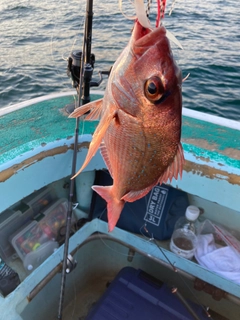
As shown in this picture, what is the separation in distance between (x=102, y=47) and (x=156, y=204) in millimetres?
6718

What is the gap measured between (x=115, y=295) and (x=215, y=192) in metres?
1.07

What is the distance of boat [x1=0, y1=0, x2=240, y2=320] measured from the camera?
213 cm

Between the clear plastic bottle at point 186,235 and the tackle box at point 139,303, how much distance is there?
30 cm

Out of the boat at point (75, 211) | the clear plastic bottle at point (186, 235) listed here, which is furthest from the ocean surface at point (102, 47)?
the clear plastic bottle at point (186, 235)

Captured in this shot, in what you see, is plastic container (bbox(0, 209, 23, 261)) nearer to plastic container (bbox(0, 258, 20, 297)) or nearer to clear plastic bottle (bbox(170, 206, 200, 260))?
plastic container (bbox(0, 258, 20, 297))

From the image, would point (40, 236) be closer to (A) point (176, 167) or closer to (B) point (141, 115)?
(A) point (176, 167)

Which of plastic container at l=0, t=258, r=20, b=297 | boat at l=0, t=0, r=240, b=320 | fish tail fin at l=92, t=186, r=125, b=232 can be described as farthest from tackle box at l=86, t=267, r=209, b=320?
fish tail fin at l=92, t=186, r=125, b=232

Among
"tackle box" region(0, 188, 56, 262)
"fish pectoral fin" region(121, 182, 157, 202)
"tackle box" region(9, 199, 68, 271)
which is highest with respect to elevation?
"fish pectoral fin" region(121, 182, 157, 202)

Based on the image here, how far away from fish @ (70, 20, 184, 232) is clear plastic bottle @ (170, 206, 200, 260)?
1.31 m

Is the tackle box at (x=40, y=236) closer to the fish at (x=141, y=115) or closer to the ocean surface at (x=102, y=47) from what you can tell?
the fish at (x=141, y=115)

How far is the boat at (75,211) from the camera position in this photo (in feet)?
6.98

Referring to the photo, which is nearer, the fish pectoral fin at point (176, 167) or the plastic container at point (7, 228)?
the fish pectoral fin at point (176, 167)

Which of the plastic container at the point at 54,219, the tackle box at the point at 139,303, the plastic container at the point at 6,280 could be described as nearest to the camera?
the plastic container at the point at 6,280

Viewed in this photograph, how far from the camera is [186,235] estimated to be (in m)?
2.64
